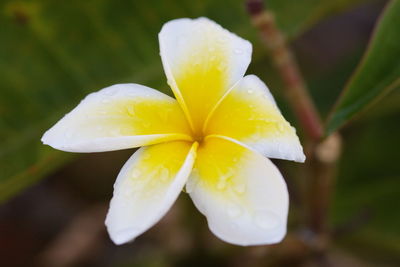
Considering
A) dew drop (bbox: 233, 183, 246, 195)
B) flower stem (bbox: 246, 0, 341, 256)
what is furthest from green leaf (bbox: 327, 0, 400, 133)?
dew drop (bbox: 233, 183, 246, 195)

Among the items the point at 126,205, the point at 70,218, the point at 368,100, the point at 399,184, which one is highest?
the point at 126,205

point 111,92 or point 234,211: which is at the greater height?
point 111,92

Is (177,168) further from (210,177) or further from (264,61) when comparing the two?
(264,61)

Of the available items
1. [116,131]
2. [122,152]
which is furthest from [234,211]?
[122,152]

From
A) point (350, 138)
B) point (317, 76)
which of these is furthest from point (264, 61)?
point (350, 138)

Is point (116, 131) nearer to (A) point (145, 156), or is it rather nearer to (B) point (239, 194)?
(A) point (145, 156)

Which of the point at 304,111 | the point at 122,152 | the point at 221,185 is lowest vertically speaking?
the point at 122,152
